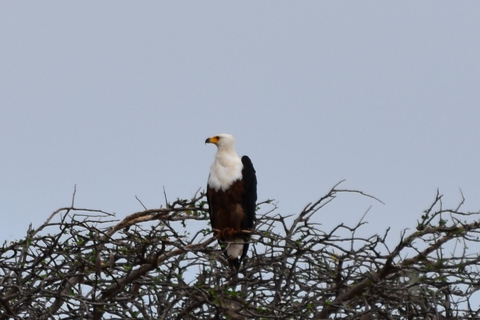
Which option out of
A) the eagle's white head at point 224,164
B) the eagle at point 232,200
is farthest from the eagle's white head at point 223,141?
the eagle at point 232,200

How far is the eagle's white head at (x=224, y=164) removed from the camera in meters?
6.75

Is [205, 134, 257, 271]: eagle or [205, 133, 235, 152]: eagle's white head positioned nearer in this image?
[205, 134, 257, 271]: eagle

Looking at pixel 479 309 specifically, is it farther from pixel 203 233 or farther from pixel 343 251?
pixel 203 233

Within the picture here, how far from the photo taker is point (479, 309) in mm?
5191

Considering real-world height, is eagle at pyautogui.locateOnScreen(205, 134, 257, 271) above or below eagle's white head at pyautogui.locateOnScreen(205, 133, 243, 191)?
below

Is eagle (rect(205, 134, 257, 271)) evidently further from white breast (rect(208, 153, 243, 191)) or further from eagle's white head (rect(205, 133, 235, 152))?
eagle's white head (rect(205, 133, 235, 152))

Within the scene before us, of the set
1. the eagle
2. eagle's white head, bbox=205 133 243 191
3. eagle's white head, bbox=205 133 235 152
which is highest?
eagle's white head, bbox=205 133 235 152

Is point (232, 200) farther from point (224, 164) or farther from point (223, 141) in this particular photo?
point (223, 141)

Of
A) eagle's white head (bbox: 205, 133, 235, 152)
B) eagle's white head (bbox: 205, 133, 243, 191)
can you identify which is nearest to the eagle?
eagle's white head (bbox: 205, 133, 243, 191)

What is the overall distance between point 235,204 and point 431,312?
2116 millimetres

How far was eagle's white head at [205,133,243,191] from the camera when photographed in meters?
6.75

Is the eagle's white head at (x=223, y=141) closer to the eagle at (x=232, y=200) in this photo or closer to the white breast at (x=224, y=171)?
the white breast at (x=224, y=171)

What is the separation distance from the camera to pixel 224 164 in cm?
686

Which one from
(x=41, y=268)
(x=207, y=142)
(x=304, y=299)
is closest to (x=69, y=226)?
(x=41, y=268)
